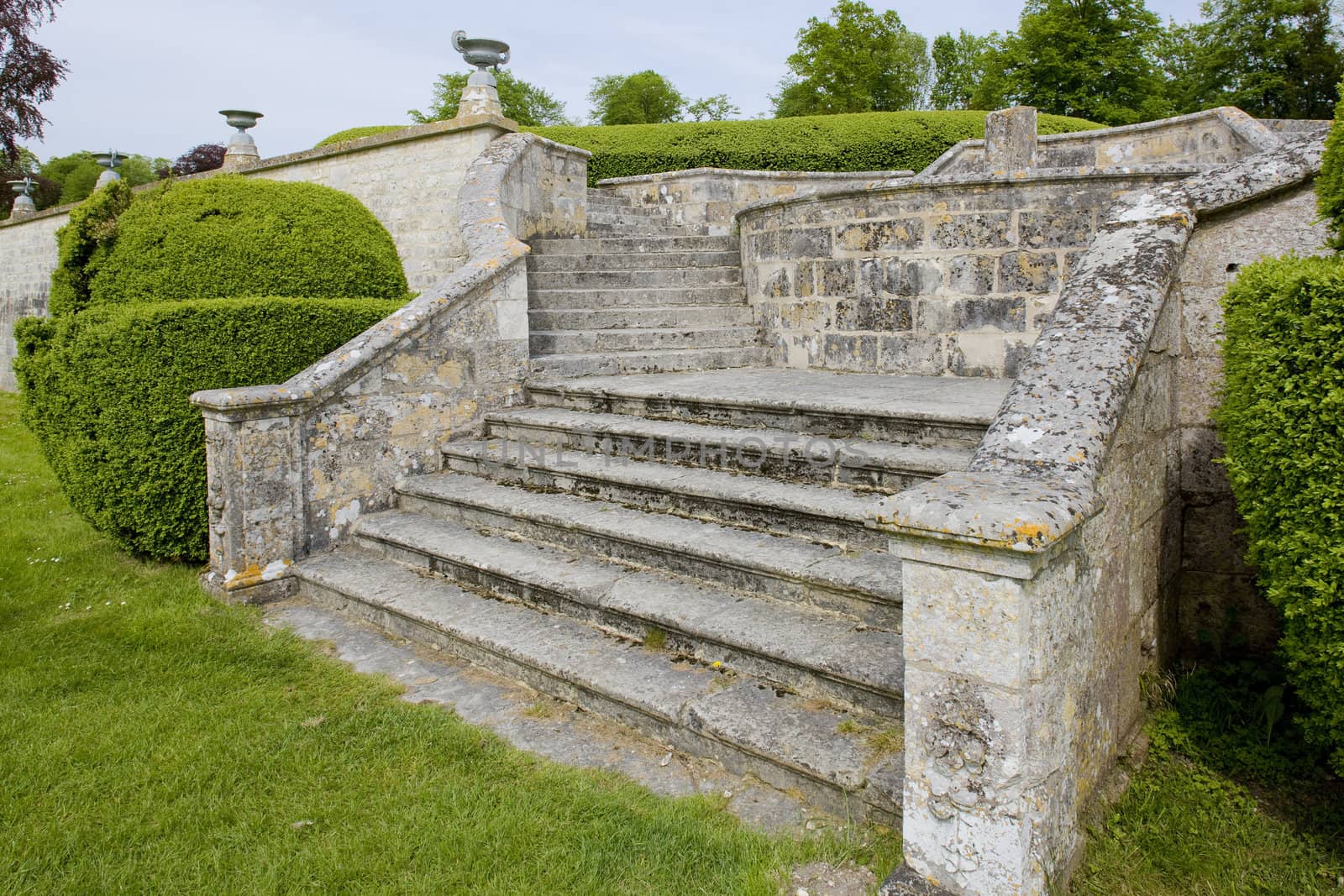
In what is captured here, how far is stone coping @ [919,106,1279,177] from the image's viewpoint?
9469 mm

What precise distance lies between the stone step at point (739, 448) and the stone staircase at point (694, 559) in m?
0.01

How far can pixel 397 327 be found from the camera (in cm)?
527

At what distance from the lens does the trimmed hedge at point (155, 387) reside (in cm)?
488

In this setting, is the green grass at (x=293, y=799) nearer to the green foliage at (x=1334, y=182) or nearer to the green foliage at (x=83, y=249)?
the green foliage at (x=1334, y=182)

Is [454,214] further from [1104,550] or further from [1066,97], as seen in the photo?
[1066,97]

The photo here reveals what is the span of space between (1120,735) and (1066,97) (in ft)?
103

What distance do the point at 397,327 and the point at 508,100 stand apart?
121 feet

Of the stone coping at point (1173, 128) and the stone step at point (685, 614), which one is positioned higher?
the stone coping at point (1173, 128)

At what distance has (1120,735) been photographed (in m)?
2.73

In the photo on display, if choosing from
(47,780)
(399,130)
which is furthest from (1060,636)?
(399,130)

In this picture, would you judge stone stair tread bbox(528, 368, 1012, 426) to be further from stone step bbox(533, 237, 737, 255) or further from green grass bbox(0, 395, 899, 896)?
green grass bbox(0, 395, 899, 896)

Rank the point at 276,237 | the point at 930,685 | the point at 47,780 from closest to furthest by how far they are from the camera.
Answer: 1. the point at 930,685
2. the point at 47,780
3. the point at 276,237

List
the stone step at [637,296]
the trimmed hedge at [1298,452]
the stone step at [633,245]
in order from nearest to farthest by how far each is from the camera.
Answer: the trimmed hedge at [1298,452], the stone step at [637,296], the stone step at [633,245]

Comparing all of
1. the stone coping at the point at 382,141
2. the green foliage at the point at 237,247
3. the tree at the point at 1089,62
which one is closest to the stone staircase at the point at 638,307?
the stone coping at the point at 382,141
